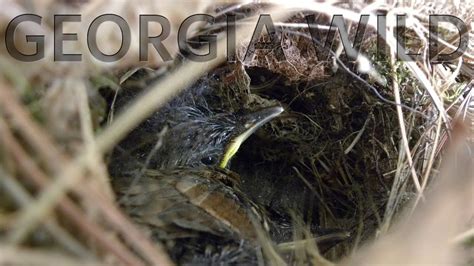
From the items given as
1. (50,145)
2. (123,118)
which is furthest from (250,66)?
(50,145)

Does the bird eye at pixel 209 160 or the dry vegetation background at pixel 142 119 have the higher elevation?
the dry vegetation background at pixel 142 119

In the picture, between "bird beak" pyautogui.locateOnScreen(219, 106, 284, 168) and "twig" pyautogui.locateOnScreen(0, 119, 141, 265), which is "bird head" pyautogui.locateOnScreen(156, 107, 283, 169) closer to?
"bird beak" pyautogui.locateOnScreen(219, 106, 284, 168)

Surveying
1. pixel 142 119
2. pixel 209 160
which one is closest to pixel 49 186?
pixel 142 119

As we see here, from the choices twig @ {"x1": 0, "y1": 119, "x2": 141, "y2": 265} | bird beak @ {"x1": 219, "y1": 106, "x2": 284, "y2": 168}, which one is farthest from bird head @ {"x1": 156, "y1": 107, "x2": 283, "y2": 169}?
twig @ {"x1": 0, "y1": 119, "x2": 141, "y2": 265}

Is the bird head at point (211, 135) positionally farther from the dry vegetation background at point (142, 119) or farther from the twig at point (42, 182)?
the twig at point (42, 182)

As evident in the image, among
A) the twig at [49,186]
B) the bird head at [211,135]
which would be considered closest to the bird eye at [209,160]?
the bird head at [211,135]

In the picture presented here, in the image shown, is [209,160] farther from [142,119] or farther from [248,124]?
[142,119]
